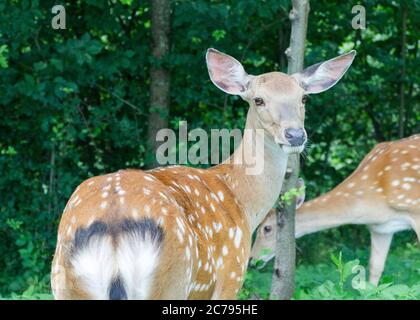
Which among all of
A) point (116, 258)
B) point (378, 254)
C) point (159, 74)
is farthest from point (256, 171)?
point (159, 74)

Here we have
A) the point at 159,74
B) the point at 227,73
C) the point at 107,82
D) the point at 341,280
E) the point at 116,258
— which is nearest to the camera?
the point at 116,258

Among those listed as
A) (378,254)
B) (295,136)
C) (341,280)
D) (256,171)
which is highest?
(295,136)

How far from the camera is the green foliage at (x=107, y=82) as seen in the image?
30.0ft

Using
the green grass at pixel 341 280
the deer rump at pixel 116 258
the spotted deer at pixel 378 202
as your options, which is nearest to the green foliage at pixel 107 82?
the green grass at pixel 341 280

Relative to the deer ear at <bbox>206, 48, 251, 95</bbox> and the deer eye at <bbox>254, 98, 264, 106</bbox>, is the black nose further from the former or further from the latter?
the deer ear at <bbox>206, 48, 251, 95</bbox>

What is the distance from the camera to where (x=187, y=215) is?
16.7 ft

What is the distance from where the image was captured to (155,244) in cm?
443

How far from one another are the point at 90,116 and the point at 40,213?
122 cm

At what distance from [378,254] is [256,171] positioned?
3313mm

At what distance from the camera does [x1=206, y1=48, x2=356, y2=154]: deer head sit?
607 centimetres

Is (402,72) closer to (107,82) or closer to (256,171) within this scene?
(107,82)

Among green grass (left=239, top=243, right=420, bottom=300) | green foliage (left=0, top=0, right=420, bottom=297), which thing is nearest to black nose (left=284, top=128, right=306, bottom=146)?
green grass (left=239, top=243, right=420, bottom=300)

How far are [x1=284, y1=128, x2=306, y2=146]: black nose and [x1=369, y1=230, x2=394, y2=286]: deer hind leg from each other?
3.68 meters

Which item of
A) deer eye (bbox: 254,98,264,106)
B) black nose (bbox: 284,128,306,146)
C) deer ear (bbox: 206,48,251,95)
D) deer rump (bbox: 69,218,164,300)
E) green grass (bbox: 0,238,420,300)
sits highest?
deer ear (bbox: 206,48,251,95)
